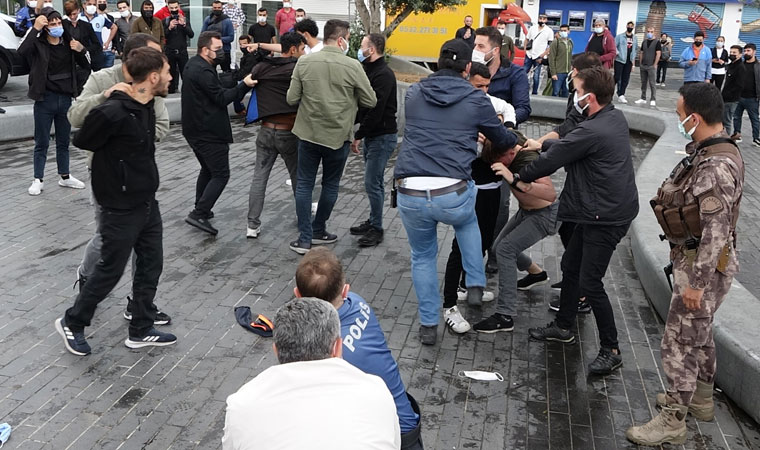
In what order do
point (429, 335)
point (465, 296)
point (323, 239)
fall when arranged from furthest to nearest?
point (323, 239), point (465, 296), point (429, 335)

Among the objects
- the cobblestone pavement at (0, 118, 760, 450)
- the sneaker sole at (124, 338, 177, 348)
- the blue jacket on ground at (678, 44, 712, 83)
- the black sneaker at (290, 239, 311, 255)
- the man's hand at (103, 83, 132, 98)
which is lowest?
the cobblestone pavement at (0, 118, 760, 450)

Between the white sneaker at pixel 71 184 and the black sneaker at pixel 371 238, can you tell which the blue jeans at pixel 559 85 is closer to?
the black sneaker at pixel 371 238

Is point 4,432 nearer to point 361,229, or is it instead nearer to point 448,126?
point 448,126

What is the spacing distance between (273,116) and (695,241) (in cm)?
420

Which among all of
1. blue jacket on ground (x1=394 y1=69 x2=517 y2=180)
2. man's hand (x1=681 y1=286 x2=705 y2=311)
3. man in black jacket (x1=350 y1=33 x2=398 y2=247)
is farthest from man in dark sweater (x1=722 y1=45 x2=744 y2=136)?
man's hand (x1=681 y1=286 x2=705 y2=311)

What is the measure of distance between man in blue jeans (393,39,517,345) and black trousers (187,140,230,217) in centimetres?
269

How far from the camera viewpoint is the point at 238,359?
5.07m

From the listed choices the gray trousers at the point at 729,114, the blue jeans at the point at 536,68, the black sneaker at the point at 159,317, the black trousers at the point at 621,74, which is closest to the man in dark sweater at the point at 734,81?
the gray trousers at the point at 729,114

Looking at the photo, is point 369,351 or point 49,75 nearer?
point 369,351

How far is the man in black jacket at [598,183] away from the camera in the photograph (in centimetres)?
472

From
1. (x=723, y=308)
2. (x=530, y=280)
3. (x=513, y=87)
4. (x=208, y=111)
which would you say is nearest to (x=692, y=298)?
(x=723, y=308)

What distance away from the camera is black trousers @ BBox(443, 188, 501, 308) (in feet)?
18.7

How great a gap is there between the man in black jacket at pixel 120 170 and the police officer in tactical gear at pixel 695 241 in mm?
3093

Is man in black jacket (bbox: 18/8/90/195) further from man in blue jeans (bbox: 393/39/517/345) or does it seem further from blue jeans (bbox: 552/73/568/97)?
blue jeans (bbox: 552/73/568/97)
